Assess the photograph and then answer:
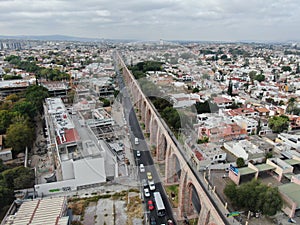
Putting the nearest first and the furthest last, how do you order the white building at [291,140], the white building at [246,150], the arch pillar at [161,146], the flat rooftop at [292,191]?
1. the flat rooftop at [292,191]
2. the white building at [246,150]
3. the white building at [291,140]
4. the arch pillar at [161,146]

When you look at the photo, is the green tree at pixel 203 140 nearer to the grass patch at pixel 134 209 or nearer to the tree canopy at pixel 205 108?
the tree canopy at pixel 205 108

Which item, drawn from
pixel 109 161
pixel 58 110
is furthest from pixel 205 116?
pixel 58 110

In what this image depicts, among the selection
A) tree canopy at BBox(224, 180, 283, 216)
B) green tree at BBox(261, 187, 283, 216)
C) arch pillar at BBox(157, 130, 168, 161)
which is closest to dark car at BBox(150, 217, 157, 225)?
tree canopy at BBox(224, 180, 283, 216)

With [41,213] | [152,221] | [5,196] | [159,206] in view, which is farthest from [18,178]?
[159,206]

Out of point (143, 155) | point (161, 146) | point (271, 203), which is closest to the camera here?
point (271, 203)

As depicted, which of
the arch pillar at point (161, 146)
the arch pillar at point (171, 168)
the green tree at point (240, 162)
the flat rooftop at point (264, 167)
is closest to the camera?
the flat rooftop at point (264, 167)

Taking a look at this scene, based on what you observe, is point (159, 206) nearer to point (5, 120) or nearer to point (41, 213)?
point (41, 213)

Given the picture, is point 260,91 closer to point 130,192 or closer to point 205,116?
point 205,116

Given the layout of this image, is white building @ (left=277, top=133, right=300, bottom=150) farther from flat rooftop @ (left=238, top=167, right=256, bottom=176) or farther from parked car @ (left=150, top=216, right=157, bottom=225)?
parked car @ (left=150, top=216, right=157, bottom=225)

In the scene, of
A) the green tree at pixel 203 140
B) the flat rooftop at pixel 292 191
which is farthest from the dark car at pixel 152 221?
the green tree at pixel 203 140
